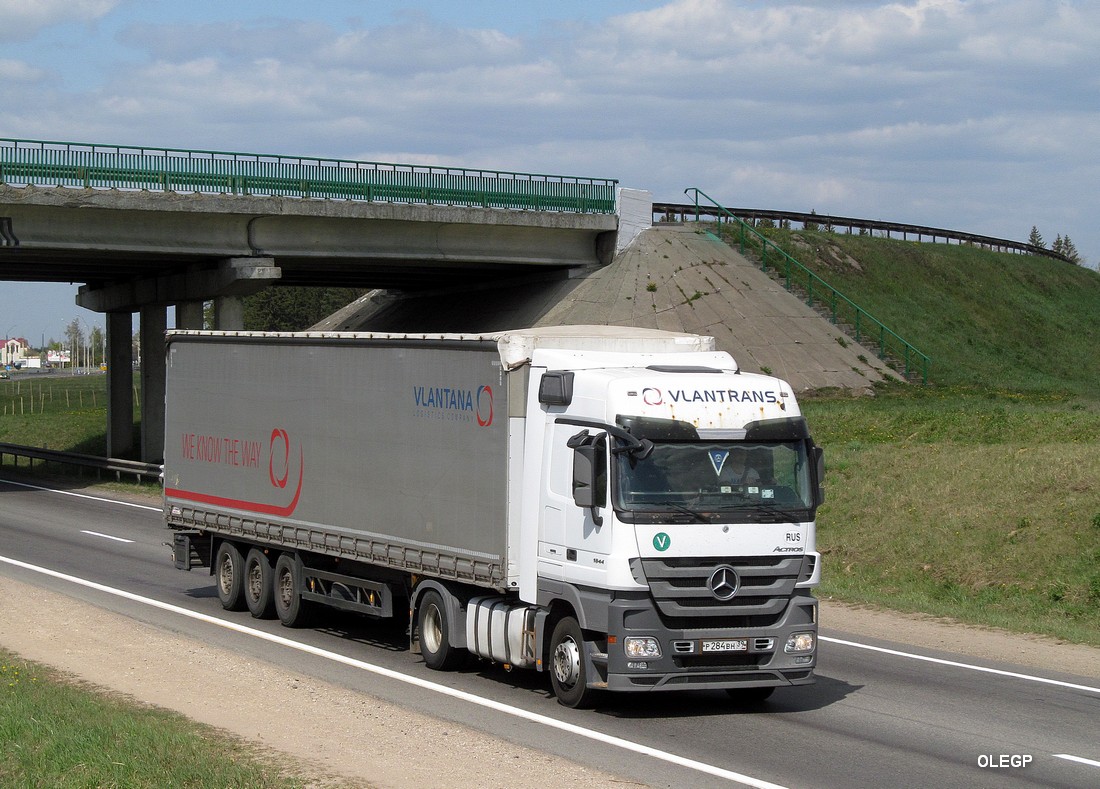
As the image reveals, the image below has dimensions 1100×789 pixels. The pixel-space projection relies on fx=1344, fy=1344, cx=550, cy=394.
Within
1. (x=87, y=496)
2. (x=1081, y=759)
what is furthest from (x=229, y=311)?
(x=1081, y=759)

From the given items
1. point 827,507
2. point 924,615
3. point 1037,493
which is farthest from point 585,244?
point 924,615

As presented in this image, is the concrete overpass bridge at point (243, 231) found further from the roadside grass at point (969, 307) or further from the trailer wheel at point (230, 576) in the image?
the trailer wheel at point (230, 576)

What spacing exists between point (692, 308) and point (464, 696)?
3454 cm

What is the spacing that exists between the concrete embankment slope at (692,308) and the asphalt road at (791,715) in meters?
27.5

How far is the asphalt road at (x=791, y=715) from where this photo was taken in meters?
10.0

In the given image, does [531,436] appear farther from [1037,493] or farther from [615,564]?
[1037,493]

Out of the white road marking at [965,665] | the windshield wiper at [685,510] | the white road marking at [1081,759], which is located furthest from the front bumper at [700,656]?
the white road marking at [965,665]

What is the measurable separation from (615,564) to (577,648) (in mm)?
1014

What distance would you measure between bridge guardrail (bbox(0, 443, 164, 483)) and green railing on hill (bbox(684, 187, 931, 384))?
24.0 meters

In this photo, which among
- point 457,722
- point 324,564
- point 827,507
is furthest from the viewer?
point 827,507

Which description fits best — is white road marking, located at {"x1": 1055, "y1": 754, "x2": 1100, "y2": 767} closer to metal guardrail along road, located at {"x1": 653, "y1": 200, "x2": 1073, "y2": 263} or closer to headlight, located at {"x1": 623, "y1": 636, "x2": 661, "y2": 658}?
headlight, located at {"x1": 623, "y1": 636, "x2": 661, "y2": 658}

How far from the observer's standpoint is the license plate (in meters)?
11.5

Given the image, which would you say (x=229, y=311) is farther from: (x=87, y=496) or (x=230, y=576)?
(x=230, y=576)

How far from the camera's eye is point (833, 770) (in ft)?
32.7
